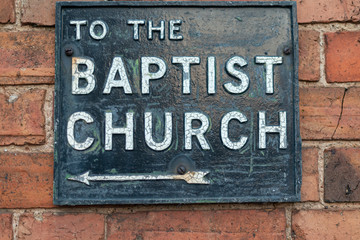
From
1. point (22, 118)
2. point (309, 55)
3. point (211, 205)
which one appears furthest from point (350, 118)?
point (22, 118)

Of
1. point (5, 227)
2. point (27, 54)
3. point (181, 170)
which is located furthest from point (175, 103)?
point (5, 227)

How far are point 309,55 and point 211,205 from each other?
1.43 feet

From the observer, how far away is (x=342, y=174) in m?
0.87

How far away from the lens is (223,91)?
88 cm

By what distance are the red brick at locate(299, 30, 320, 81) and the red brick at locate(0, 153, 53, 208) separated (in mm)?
651

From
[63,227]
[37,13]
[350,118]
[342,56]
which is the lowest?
[63,227]

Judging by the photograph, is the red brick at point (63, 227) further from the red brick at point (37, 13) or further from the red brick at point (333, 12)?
the red brick at point (333, 12)

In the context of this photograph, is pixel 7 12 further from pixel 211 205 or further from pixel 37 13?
pixel 211 205

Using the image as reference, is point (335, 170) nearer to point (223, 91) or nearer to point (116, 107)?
point (223, 91)

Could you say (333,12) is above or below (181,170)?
above

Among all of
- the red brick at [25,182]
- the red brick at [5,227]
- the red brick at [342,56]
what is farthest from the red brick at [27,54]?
the red brick at [342,56]

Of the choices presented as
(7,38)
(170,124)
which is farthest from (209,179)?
(7,38)

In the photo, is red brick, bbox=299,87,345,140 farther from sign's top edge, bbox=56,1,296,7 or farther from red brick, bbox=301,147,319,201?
sign's top edge, bbox=56,1,296,7

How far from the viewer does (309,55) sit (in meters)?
0.90
